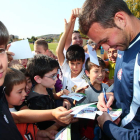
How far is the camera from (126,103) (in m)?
1.39

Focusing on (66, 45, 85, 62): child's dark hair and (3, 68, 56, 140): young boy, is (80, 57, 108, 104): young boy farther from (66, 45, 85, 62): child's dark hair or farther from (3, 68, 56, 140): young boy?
(3, 68, 56, 140): young boy

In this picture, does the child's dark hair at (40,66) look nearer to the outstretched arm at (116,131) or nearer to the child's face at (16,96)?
the child's face at (16,96)

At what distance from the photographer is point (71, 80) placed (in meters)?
3.03

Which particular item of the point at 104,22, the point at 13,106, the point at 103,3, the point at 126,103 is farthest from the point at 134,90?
the point at 13,106

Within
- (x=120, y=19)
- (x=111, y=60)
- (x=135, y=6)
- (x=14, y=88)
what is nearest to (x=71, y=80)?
(x=14, y=88)

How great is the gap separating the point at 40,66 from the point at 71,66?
0.96 m

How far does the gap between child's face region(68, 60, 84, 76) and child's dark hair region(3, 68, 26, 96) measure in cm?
135

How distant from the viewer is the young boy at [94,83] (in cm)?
256

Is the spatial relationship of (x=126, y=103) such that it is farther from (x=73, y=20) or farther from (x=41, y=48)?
(x=41, y=48)

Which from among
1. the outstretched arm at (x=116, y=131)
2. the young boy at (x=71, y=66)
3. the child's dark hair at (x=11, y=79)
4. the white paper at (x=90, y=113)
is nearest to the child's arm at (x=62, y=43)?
the young boy at (x=71, y=66)

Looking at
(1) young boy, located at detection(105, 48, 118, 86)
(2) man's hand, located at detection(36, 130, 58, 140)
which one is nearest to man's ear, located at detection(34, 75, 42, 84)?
(2) man's hand, located at detection(36, 130, 58, 140)

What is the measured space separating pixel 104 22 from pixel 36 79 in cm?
149

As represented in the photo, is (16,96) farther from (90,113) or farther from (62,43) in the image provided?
(62,43)

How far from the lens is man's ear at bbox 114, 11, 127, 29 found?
127 cm
